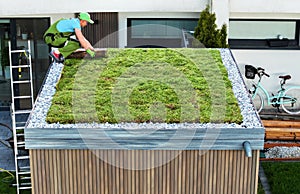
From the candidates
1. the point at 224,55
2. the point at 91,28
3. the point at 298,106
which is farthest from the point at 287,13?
the point at 91,28

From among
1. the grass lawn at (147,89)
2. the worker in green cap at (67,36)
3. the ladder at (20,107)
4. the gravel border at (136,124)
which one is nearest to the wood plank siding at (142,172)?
the gravel border at (136,124)

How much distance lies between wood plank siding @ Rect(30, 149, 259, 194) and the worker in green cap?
309cm

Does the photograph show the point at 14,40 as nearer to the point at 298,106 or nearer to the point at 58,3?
the point at 58,3

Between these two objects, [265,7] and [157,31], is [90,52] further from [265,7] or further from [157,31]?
[265,7]

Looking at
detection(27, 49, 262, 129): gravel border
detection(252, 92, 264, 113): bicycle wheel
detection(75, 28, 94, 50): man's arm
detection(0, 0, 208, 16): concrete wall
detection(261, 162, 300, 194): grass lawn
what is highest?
detection(0, 0, 208, 16): concrete wall

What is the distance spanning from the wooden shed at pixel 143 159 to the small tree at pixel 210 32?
6748 mm

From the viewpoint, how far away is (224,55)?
14.1 m

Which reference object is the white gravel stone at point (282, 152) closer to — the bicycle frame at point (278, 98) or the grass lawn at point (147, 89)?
the bicycle frame at point (278, 98)

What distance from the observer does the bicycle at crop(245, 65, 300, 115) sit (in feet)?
57.0

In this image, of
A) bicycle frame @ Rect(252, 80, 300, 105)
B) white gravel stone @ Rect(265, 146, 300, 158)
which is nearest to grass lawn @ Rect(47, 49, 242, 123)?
white gravel stone @ Rect(265, 146, 300, 158)

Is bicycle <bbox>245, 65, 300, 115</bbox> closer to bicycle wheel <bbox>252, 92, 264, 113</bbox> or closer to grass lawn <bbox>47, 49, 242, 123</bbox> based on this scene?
bicycle wheel <bbox>252, 92, 264, 113</bbox>

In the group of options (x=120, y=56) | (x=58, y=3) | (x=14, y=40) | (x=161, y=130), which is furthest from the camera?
(x=14, y=40)

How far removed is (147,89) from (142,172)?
2445 millimetres

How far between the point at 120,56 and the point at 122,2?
11.0 ft
